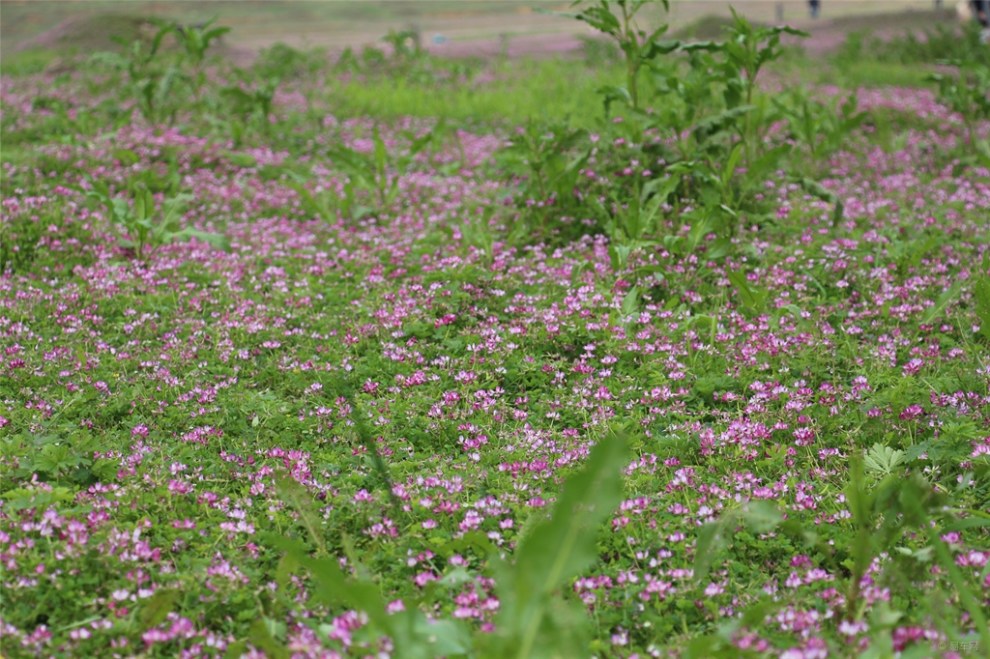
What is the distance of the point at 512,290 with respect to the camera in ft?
19.9

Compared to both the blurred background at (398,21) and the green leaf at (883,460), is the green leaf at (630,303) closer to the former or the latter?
the green leaf at (883,460)

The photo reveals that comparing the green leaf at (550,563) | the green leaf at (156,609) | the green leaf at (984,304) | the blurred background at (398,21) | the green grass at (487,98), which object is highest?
the blurred background at (398,21)

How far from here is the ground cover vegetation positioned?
3.00 meters

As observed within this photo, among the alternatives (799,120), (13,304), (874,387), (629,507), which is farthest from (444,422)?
(799,120)

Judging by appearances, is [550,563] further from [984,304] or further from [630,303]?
[984,304]

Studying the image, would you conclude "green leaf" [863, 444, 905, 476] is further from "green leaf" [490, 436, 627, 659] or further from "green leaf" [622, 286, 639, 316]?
"green leaf" [490, 436, 627, 659]

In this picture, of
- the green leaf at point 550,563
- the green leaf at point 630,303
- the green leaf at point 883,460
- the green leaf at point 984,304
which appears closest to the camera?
the green leaf at point 550,563

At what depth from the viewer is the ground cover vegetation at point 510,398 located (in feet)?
9.85

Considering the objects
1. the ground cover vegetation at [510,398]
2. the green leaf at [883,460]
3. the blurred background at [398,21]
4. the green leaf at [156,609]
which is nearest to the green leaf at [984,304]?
the ground cover vegetation at [510,398]

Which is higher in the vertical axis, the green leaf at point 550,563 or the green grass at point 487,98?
the green grass at point 487,98

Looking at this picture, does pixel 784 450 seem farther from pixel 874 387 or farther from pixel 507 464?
pixel 507 464

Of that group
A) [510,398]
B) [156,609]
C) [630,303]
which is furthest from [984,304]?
[156,609]

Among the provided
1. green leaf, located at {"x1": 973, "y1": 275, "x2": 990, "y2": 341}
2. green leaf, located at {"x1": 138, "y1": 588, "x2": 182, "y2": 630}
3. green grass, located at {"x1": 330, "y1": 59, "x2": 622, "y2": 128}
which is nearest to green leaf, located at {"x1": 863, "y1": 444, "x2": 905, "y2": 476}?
green leaf, located at {"x1": 973, "y1": 275, "x2": 990, "y2": 341}

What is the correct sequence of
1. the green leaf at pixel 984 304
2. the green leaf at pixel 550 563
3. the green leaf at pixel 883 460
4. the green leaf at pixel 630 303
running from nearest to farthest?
the green leaf at pixel 550 563 → the green leaf at pixel 883 460 → the green leaf at pixel 984 304 → the green leaf at pixel 630 303
